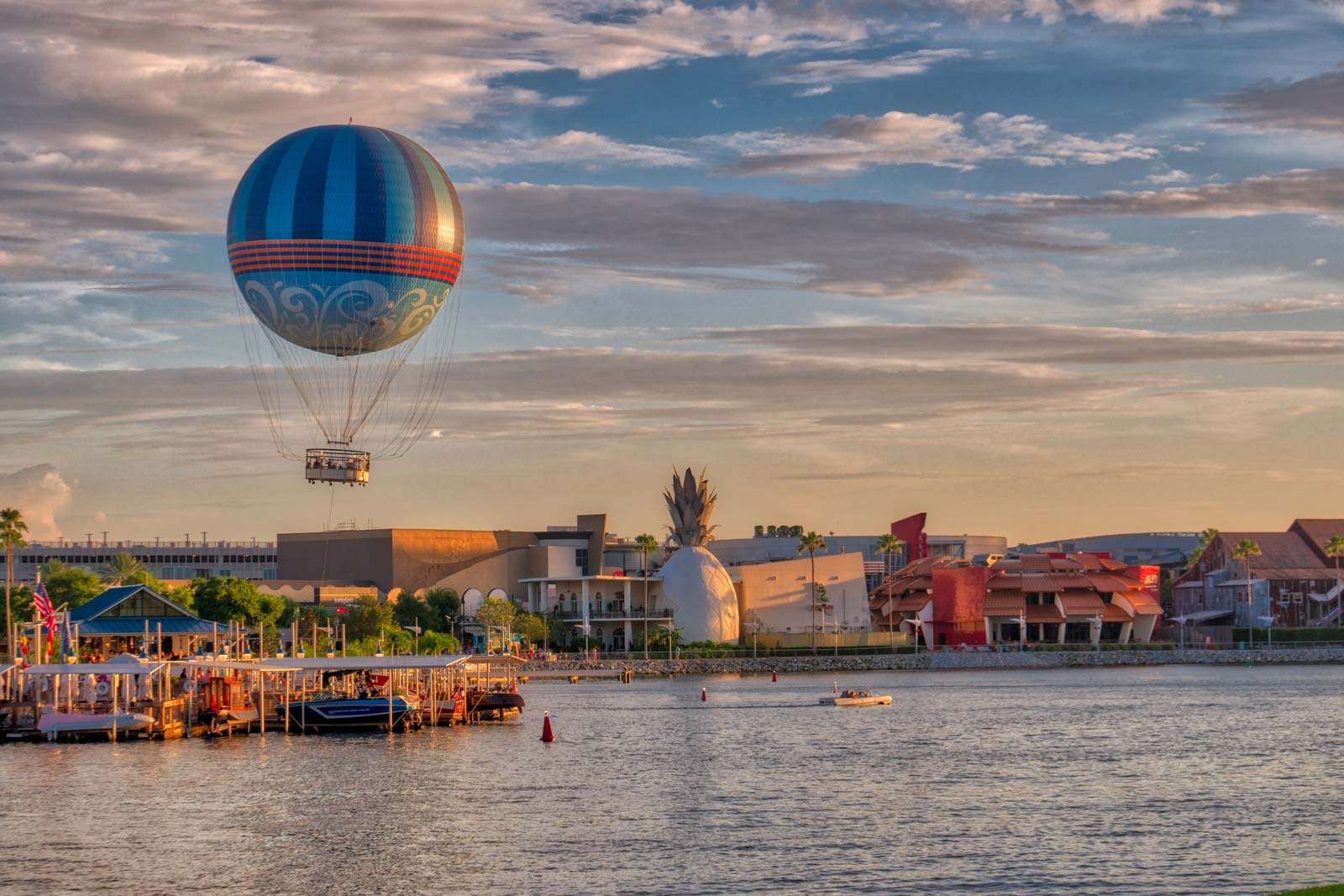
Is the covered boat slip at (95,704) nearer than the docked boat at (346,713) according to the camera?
Yes

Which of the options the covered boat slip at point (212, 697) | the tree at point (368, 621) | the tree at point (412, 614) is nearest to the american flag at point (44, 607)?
the covered boat slip at point (212, 697)

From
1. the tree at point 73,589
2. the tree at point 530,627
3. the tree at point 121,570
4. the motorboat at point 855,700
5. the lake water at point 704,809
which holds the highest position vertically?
the tree at point 121,570

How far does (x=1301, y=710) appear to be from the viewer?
10731 centimetres

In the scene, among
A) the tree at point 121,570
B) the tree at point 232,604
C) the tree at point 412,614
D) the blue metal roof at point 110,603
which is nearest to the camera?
the blue metal roof at point 110,603

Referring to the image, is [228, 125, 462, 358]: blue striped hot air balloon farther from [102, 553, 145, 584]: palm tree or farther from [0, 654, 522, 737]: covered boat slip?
[102, 553, 145, 584]: palm tree

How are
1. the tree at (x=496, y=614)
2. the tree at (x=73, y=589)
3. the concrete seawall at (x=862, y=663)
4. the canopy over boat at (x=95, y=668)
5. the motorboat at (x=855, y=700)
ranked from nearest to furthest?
the canopy over boat at (x=95, y=668), the motorboat at (x=855, y=700), the tree at (x=73, y=589), the tree at (x=496, y=614), the concrete seawall at (x=862, y=663)

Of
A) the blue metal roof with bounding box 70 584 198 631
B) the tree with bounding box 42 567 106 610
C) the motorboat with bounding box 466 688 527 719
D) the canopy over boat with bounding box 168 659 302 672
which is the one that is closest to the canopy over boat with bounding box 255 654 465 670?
the canopy over boat with bounding box 168 659 302 672

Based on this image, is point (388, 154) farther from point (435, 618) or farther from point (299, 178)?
point (435, 618)

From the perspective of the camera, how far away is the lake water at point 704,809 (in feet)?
145

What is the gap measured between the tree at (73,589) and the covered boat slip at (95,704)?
59719 millimetres

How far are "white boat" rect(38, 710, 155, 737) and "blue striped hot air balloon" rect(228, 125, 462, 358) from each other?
73.4 feet

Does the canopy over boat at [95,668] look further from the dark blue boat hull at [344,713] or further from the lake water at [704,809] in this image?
the dark blue boat hull at [344,713]

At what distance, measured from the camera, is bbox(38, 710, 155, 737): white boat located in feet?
286

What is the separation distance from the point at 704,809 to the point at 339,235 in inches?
1283
